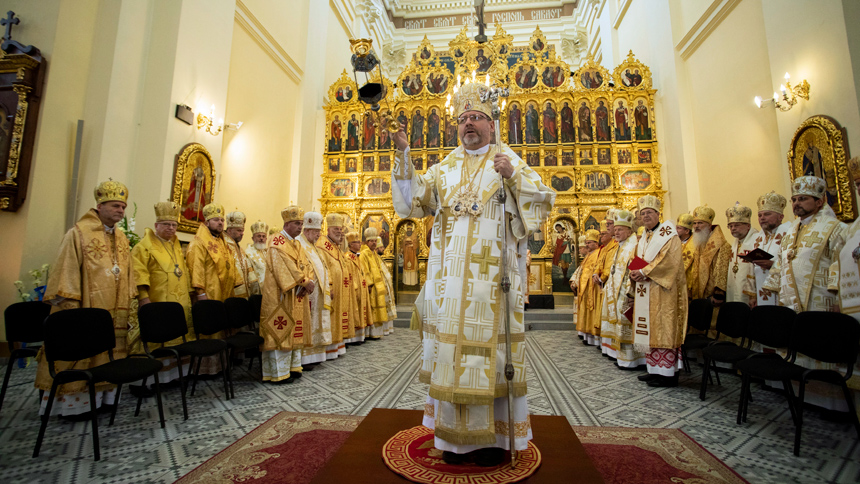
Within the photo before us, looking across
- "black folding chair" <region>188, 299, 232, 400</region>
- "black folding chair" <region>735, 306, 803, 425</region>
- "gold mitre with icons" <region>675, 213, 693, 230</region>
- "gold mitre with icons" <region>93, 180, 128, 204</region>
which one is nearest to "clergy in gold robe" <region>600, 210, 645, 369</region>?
→ "gold mitre with icons" <region>675, 213, 693, 230</region>

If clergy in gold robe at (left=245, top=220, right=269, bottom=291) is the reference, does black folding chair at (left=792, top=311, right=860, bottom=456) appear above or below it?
below

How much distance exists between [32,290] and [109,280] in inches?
130

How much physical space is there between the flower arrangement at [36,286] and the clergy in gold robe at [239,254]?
260cm

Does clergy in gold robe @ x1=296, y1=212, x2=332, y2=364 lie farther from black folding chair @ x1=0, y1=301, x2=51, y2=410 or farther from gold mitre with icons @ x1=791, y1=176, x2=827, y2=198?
gold mitre with icons @ x1=791, y1=176, x2=827, y2=198

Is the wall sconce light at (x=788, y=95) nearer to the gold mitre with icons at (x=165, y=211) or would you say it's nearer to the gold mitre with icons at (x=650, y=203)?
the gold mitre with icons at (x=650, y=203)

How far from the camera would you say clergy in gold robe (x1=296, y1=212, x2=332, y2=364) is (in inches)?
240

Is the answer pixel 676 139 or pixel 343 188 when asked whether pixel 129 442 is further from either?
pixel 676 139

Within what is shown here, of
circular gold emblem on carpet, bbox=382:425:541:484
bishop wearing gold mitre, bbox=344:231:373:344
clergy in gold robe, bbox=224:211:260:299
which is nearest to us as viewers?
circular gold emblem on carpet, bbox=382:425:541:484

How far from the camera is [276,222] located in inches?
487

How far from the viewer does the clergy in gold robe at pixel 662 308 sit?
499 cm

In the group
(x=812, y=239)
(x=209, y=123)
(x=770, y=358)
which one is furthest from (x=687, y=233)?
(x=209, y=123)

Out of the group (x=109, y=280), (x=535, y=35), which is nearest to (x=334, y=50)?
(x=535, y=35)

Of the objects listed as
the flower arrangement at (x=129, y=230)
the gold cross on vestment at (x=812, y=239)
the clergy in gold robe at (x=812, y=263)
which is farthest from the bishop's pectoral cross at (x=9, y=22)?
the gold cross on vestment at (x=812, y=239)

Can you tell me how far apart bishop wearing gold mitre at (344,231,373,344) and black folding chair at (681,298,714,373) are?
18.3 feet
